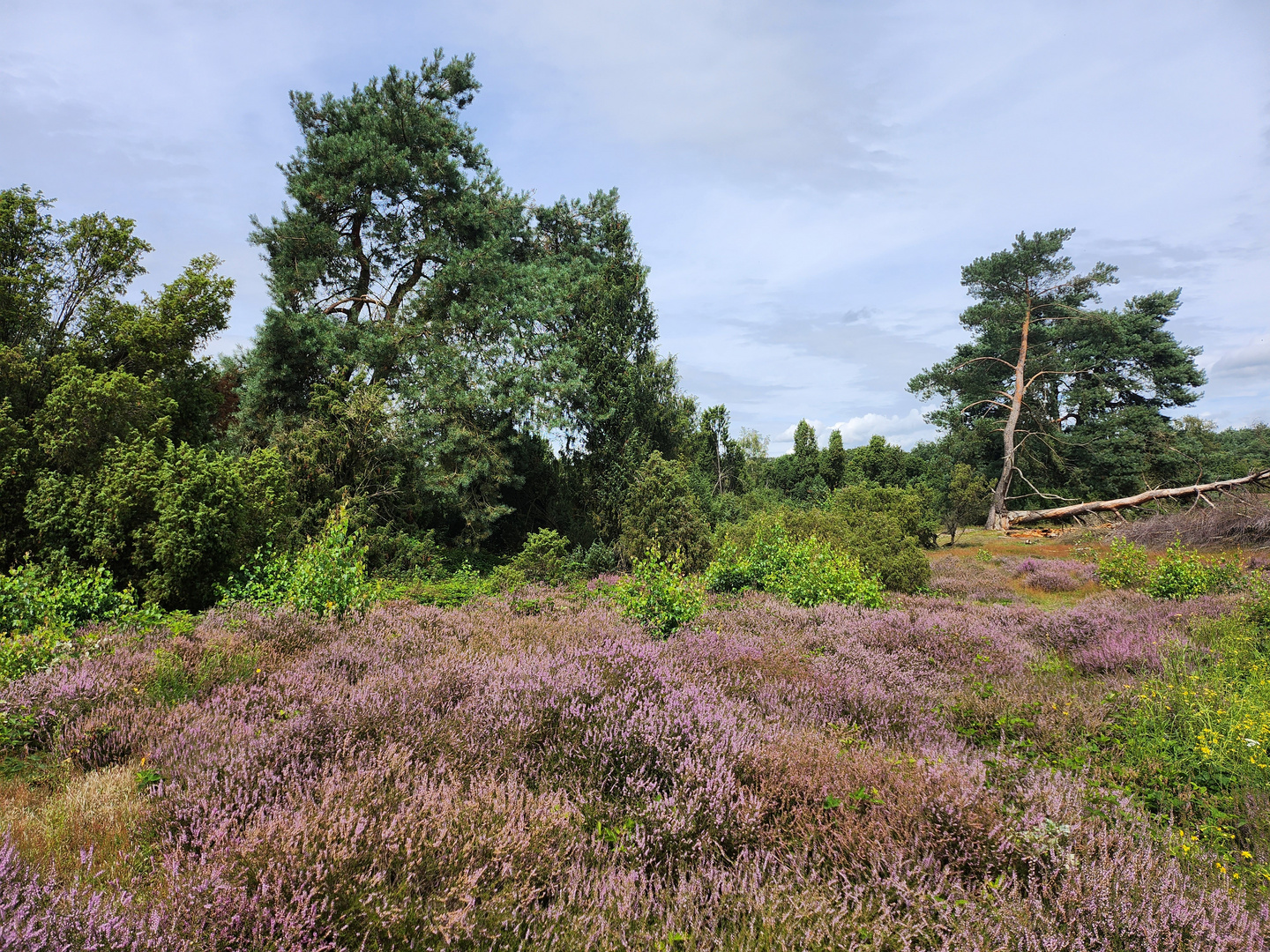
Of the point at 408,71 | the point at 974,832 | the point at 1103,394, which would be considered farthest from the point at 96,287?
the point at 1103,394

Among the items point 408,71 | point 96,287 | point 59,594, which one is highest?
point 408,71

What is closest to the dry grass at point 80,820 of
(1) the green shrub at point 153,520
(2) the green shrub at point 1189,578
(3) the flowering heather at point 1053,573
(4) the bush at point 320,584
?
(4) the bush at point 320,584

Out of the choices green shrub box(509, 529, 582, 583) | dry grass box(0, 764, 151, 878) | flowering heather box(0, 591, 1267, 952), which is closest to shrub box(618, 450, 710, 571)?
green shrub box(509, 529, 582, 583)

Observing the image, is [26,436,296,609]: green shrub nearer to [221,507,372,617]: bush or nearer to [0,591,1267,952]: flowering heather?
[221,507,372,617]: bush

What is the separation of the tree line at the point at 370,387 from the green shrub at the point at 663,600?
5.33 meters

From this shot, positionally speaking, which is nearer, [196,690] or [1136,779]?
[1136,779]

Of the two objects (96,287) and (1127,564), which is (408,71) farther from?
(1127,564)

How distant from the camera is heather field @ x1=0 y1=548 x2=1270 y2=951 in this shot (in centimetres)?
190

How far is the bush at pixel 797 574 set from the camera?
853 centimetres

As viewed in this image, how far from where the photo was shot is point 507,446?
693 inches

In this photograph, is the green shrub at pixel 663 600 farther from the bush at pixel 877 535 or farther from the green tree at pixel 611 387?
the green tree at pixel 611 387

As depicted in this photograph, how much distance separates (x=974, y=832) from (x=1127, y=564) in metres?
12.2

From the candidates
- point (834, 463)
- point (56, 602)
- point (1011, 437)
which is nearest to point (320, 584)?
point (56, 602)

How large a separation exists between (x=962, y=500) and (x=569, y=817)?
2826 centimetres
